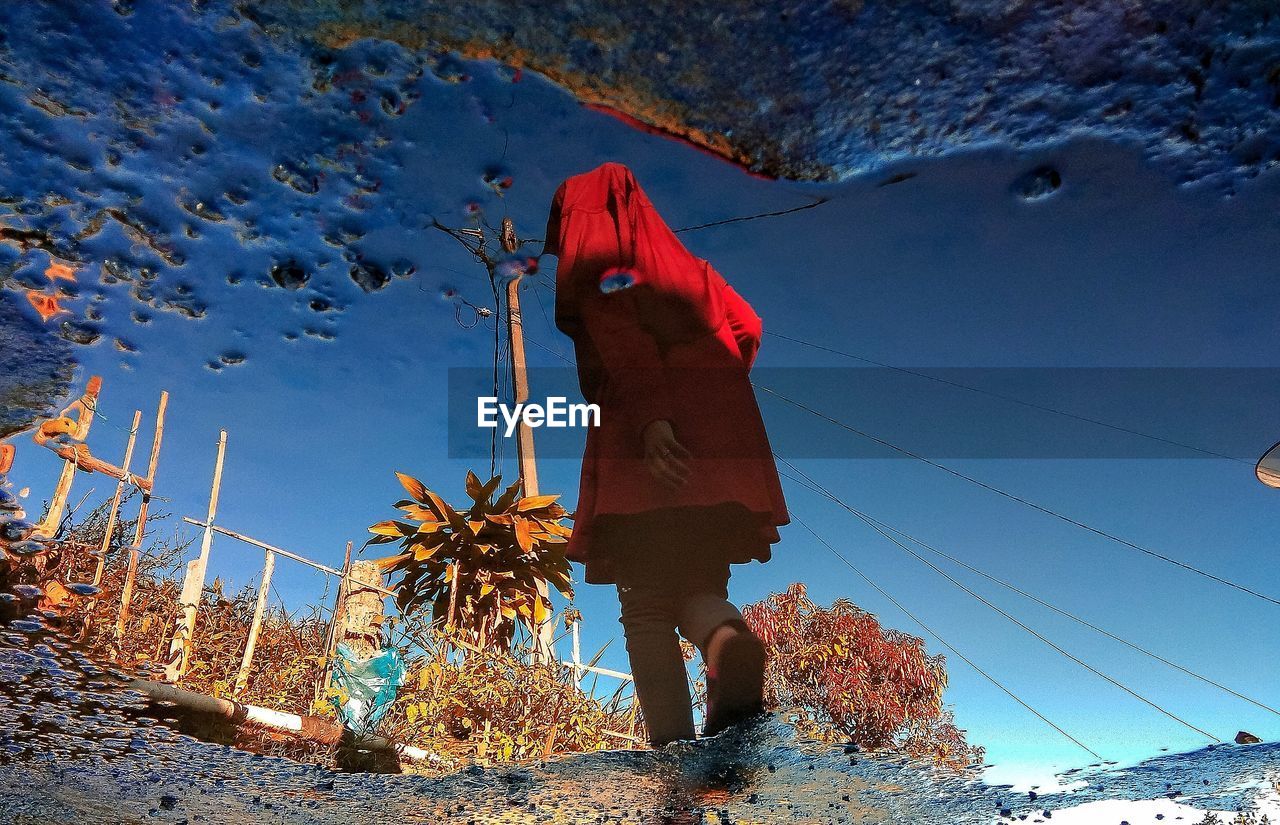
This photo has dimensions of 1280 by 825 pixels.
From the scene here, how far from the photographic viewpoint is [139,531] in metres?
1.64

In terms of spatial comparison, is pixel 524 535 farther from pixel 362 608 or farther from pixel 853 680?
pixel 853 680

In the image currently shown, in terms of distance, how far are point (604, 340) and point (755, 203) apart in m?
0.57

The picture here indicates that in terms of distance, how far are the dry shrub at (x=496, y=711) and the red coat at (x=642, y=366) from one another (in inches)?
18.4

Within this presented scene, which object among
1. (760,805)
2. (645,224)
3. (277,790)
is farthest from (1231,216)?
(277,790)

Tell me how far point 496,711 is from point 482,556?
456 millimetres

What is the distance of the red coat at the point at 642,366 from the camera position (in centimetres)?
133

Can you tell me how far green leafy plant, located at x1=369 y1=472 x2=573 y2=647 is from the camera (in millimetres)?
1843

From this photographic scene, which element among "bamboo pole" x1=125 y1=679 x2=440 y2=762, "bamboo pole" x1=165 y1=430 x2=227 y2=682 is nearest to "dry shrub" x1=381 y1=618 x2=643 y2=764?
"bamboo pole" x1=125 y1=679 x2=440 y2=762

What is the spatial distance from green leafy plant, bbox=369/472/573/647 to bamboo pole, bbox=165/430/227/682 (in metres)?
0.44

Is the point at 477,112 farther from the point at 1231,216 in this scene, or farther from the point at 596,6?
the point at 1231,216

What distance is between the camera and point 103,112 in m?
1.27

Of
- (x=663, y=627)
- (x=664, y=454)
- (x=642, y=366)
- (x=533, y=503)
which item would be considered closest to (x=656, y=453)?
(x=664, y=454)

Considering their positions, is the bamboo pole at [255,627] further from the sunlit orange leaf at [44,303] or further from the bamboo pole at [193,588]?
the sunlit orange leaf at [44,303]

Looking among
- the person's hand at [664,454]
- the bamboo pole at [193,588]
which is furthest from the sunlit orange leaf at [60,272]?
the person's hand at [664,454]
